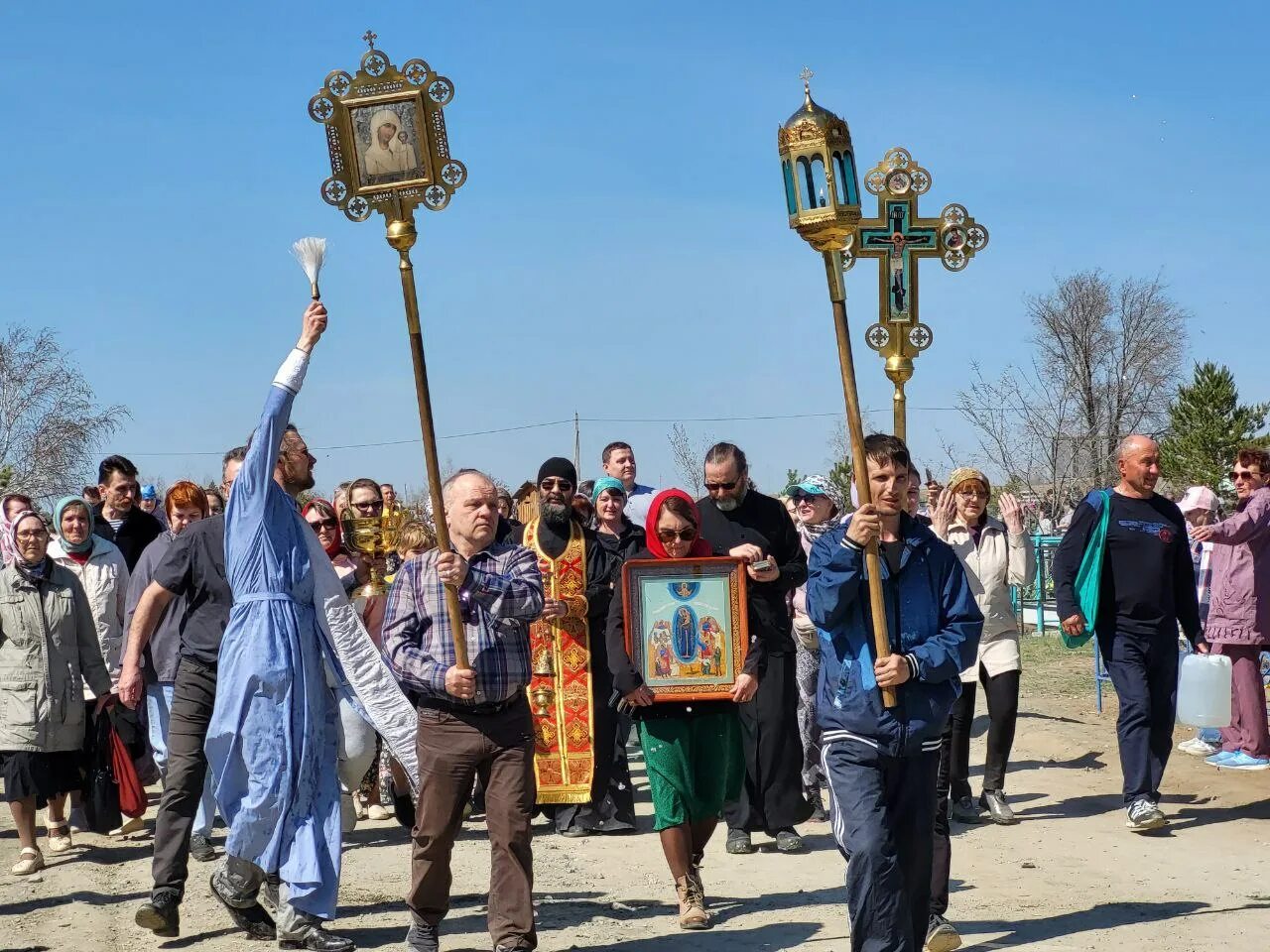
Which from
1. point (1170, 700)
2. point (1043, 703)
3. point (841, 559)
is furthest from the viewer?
point (1043, 703)

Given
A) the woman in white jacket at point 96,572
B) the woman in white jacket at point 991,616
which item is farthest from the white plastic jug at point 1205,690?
the woman in white jacket at point 96,572

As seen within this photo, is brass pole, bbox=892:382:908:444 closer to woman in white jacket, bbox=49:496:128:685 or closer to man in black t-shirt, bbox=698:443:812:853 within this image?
man in black t-shirt, bbox=698:443:812:853

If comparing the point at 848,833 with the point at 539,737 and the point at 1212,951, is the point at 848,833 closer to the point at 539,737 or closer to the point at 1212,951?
the point at 1212,951

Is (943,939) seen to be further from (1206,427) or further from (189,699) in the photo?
(1206,427)

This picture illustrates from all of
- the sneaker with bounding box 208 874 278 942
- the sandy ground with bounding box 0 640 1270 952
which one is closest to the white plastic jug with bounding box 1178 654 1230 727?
the sandy ground with bounding box 0 640 1270 952

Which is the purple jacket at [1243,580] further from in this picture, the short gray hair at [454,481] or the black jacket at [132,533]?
the black jacket at [132,533]

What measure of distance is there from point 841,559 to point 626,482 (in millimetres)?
6114

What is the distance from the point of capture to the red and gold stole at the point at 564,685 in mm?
10055

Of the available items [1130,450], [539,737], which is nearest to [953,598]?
[1130,450]

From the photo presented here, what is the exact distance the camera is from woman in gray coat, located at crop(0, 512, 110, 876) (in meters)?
9.08

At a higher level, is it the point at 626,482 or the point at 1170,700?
the point at 626,482

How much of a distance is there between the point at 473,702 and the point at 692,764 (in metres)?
1.33

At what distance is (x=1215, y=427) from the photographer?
5081 centimetres

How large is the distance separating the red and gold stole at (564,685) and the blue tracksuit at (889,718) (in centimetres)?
423
